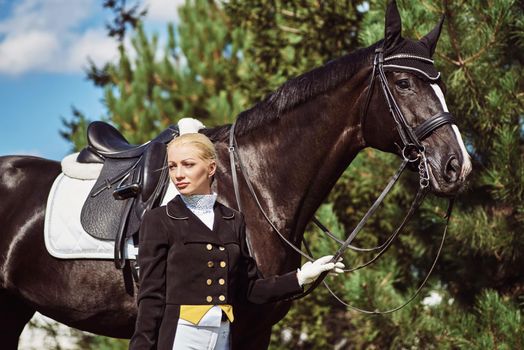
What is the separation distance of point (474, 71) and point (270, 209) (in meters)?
2.50

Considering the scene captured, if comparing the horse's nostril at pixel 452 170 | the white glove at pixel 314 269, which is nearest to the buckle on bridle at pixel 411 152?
the horse's nostril at pixel 452 170

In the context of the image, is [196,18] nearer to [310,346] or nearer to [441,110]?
[310,346]

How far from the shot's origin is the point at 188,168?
256 cm

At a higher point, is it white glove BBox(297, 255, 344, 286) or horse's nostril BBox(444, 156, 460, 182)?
white glove BBox(297, 255, 344, 286)

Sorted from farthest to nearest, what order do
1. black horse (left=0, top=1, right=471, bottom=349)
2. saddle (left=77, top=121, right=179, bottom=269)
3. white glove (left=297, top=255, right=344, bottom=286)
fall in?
saddle (left=77, top=121, right=179, bottom=269) → black horse (left=0, top=1, right=471, bottom=349) → white glove (left=297, top=255, right=344, bottom=286)

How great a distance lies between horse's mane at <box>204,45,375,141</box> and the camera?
353 centimetres

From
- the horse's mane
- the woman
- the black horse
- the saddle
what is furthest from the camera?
the horse's mane

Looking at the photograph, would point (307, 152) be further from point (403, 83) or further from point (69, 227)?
point (69, 227)

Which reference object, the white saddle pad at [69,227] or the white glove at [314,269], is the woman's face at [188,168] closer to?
the white glove at [314,269]

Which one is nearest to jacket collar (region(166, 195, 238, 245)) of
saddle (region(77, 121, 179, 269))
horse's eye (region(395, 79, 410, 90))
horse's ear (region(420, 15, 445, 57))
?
saddle (region(77, 121, 179, 269))

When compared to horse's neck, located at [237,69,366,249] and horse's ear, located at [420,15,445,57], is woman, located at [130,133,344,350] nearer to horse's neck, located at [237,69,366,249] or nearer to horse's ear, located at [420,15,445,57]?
horse's neck, located at [237,69,366,249]

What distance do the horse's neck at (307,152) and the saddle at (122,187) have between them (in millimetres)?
405

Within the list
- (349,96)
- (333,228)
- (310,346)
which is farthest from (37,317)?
(349,96)

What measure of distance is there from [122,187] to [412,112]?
134cm
